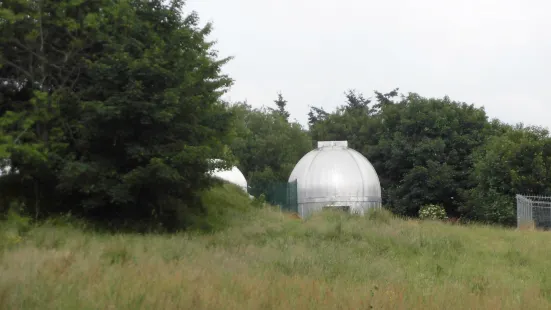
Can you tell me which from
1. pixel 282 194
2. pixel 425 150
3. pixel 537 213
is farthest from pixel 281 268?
pixel 425 150

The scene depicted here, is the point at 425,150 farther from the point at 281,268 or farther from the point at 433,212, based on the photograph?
the point at 281,268

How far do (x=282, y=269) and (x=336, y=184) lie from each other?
80.9 feet

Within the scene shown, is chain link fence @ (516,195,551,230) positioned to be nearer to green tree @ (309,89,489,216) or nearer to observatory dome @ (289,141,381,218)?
observatory dome @ (289,141,381,218)

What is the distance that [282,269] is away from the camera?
1196 cm

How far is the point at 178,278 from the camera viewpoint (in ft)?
29.8

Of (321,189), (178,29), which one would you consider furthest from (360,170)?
(178,29)

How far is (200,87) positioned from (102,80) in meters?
2.84

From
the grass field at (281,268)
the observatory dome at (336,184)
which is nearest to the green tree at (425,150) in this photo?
the observatory dome at (336,184)

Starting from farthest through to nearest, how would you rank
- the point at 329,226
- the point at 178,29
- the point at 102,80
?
the point at 329,226 < the point at 178,29 < the point at 102,80

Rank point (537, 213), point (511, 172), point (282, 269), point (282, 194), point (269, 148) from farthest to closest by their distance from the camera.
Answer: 1. point (269, 148)
2. point (511, 172)
3. point (282, 194)
4. point (537, 213)
5. point (282, 269)

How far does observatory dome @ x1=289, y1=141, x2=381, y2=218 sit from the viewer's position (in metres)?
36.3

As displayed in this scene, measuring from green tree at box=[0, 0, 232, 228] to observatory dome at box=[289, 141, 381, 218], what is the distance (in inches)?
698

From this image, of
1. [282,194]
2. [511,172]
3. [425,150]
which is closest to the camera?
[282,194]

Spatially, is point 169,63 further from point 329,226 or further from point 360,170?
point 360,170
